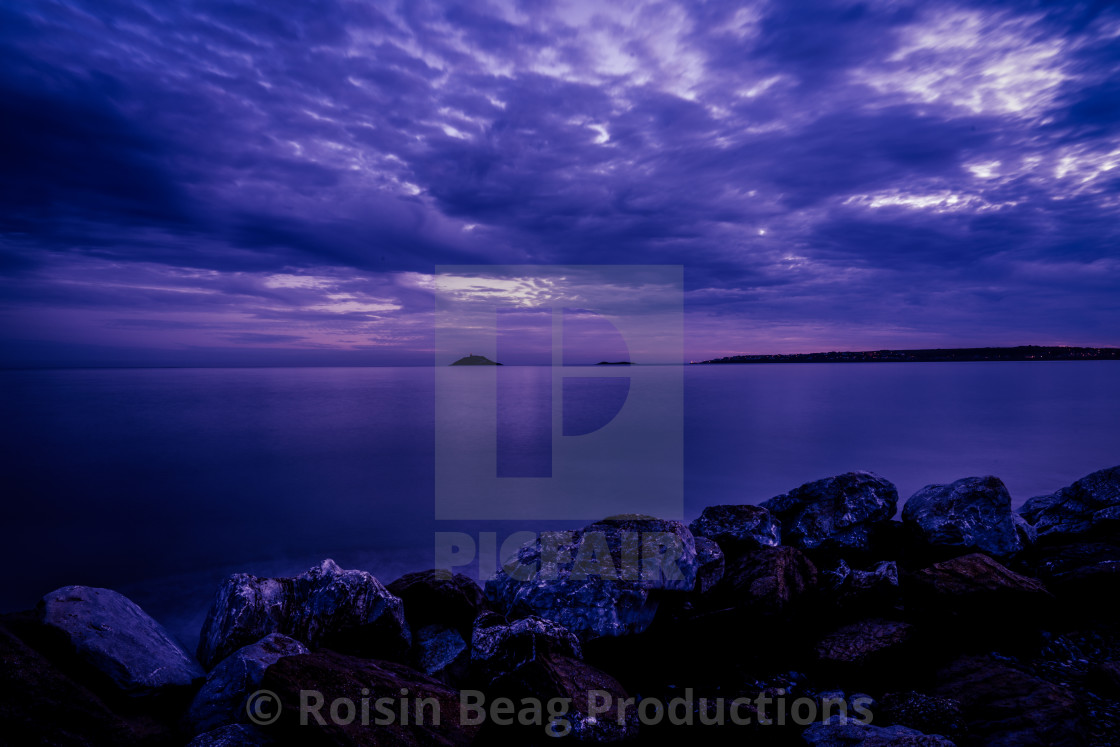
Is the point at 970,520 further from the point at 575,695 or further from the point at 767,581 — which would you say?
the point at 575,695

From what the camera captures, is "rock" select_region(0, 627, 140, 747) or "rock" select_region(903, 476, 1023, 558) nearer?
"rock" select_region(0, 627, 140, 747)

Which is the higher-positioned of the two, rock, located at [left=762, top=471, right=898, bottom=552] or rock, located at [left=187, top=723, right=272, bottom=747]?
rock, located at [left=762, top=471, right=898, bottom=552]

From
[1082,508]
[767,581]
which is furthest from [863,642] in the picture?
[1082,508]

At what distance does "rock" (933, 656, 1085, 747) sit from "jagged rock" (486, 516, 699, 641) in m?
2.13

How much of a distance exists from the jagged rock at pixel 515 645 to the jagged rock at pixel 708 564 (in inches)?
69.8

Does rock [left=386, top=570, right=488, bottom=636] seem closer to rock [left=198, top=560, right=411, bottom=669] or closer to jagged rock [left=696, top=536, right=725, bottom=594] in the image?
rock [left=198, top=560, right=411, bottom=669]

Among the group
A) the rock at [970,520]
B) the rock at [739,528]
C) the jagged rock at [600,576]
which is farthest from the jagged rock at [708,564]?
the rock at [970,520]

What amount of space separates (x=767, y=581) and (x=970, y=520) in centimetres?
350

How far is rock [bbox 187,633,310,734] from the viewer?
11.0 feet

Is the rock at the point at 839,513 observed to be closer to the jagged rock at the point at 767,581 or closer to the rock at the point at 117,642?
the jagged rock at the point at 767,581

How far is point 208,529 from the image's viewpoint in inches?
340

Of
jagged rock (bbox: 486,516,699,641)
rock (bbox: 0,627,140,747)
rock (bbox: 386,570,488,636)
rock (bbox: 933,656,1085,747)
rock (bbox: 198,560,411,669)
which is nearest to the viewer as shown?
rock (bbox: 0,627,140,747)

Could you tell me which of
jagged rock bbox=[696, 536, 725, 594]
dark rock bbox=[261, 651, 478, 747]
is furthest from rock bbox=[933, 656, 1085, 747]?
dark rock bbox=[261, 651, 478, 747]

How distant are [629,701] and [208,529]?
8541 mm
